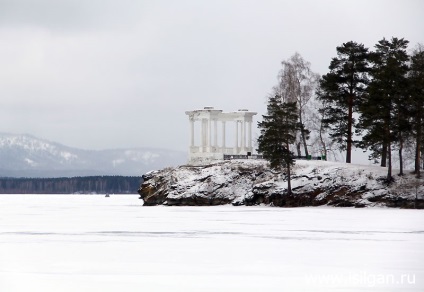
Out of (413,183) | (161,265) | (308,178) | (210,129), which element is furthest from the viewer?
(210,129)

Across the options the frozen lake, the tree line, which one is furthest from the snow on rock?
the frozen lake

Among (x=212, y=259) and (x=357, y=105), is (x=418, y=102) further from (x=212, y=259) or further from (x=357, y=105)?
(x=212, y=259)

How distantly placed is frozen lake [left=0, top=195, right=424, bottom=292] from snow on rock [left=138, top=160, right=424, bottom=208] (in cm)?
3457

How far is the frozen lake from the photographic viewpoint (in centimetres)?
2098

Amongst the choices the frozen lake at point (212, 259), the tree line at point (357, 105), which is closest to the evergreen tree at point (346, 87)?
the tree line at point (357, 105)

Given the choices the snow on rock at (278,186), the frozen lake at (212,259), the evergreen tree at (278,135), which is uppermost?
the evergreen tree at (278,135)

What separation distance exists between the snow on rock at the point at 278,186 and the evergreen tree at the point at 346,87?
3851 millimetres

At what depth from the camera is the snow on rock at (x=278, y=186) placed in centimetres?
7612

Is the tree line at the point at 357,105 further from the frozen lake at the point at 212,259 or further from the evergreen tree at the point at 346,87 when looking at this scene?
the frozen lake at the point at 212,259

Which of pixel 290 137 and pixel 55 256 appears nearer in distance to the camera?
pixel 55 256

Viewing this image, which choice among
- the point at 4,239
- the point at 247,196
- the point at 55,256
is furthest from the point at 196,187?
the point at 55,256

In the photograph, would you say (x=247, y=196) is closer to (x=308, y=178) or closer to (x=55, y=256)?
(x=308, y=178)

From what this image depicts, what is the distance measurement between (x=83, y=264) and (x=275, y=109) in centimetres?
6047

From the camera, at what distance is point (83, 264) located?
82.1 ft
